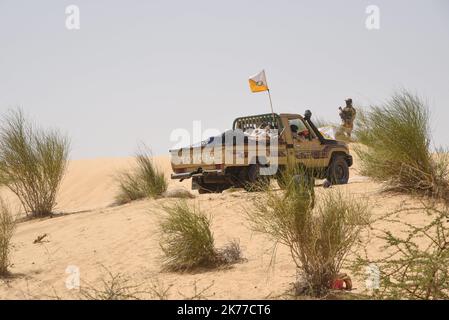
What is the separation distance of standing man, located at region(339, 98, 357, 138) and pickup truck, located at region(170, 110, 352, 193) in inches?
220

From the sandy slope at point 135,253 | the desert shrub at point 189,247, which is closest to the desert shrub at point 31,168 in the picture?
the sandy slope at point 135,253

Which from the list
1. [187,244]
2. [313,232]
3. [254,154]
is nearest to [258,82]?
[254,154]

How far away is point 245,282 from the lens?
19.3 feet

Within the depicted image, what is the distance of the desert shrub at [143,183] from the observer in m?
13.5

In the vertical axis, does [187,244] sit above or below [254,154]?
below

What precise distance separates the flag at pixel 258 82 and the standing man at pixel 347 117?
6.15 m

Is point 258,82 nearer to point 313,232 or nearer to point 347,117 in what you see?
point 347,117

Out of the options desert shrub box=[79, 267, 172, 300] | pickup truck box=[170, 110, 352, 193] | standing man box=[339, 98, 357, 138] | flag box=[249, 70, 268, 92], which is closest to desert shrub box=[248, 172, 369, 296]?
desert shrub box=[79, 267, 172, 300]

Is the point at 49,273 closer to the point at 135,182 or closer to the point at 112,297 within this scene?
the point at 112,297

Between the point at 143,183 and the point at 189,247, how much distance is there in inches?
282

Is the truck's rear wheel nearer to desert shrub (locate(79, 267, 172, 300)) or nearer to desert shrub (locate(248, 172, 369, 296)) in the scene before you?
desert shrub (locate(79, 267, 172, 300))

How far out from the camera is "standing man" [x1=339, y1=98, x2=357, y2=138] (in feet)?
60.3

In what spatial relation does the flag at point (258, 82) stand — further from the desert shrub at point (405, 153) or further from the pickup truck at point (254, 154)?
the desert shrub at point (405, 153)

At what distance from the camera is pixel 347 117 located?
60.9 feet
